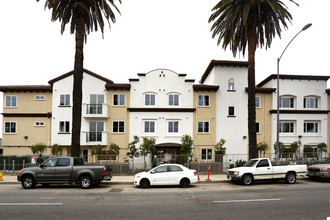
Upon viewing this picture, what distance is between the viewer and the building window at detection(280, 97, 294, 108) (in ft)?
95.1

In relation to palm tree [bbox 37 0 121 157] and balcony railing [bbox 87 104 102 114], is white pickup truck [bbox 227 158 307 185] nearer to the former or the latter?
palm tree [bbox 37 0 121 157]

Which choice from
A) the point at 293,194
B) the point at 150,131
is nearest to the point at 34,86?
the point at 150,131

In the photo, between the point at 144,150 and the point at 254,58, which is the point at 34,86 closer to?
the point at 144,150

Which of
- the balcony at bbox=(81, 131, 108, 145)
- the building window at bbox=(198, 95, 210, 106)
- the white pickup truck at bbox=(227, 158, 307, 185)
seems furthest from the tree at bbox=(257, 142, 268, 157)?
the balcony at bbox=(81, 131, 108, 145)

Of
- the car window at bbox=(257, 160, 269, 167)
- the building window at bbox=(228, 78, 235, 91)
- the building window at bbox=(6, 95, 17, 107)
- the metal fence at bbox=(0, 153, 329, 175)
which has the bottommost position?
the metal fence at bbox=(0, 153, 329, 175)

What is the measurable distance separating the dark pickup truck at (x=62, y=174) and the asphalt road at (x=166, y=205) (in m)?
1.20

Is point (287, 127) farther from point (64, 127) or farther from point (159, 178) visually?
point (64, 127)

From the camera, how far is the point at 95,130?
27266 mm

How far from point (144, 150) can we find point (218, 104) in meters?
10.7

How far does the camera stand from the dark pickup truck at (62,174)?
1408cm

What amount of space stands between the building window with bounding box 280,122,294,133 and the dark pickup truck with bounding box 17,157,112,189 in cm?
2277

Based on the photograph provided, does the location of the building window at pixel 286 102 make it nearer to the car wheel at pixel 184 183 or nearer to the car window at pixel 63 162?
the car wheel at pixel 184 183

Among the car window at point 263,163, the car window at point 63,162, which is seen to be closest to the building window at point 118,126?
the car window at point 63,162

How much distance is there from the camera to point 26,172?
46.7 feet
